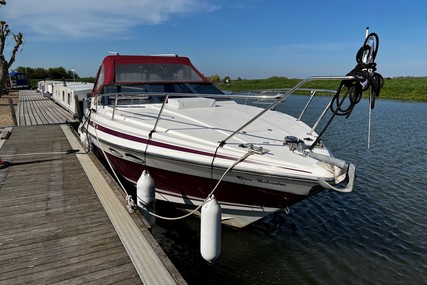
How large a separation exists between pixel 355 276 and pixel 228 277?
185 cm

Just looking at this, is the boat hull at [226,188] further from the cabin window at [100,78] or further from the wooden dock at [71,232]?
the cabin window at [100,78]

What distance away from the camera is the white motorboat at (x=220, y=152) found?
12.5 ft

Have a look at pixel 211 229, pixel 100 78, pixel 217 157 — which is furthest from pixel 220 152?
pixel 100 78

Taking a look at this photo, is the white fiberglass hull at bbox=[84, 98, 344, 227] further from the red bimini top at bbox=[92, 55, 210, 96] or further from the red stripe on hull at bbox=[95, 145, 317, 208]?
the red bimini top at bbox=[92, 55, 210, 96]

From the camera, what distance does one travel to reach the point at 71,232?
3.89 m

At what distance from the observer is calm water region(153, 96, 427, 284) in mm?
4508

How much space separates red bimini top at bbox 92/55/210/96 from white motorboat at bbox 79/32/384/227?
0.82 feet

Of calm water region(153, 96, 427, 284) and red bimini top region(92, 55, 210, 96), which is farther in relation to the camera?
red bimini top region(92, 55, 210, 96)

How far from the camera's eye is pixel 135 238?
12.2ft

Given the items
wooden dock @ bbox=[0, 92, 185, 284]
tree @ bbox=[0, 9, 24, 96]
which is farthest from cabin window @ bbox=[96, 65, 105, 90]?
tree @ bbox=[0, 9, 24, 96]

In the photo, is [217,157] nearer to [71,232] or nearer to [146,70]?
[71,232]

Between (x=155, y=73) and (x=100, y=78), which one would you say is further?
(x=100, y=78)

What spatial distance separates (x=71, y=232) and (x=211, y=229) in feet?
5.81

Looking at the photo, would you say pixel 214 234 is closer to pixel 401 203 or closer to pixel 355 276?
pixel 355 276
